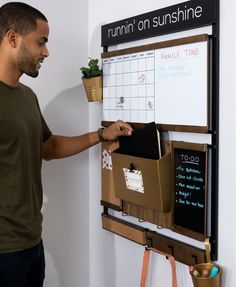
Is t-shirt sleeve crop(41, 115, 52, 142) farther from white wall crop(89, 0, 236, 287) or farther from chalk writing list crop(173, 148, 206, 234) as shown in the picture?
chalk writing list crop(173, 148, 206, 234)

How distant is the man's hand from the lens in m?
1.80

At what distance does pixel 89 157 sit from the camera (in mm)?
2199

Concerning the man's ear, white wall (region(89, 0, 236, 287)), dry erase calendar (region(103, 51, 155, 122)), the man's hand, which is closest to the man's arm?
the man's hand

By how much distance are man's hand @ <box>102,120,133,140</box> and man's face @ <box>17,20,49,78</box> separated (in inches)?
16.9

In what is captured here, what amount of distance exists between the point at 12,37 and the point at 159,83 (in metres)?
0.59

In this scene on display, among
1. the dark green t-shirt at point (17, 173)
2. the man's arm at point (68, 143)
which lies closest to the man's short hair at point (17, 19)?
the dark green t-shirt at point (17, 173)

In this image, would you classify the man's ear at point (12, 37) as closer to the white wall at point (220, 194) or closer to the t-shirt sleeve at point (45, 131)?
the t-shirt sleeve at point (45, 131)

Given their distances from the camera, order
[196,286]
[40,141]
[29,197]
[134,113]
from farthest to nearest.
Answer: [134,113]
[40,141]
[29,197]
[196,286]

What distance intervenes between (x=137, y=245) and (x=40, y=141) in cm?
67

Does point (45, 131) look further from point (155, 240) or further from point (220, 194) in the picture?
point (220, 194)

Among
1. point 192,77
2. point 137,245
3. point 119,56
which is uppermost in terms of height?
point 119,56

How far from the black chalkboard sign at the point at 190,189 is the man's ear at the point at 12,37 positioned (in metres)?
0.71

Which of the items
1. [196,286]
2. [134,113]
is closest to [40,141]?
[134,113]

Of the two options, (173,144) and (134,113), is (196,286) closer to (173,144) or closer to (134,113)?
(173,144)
